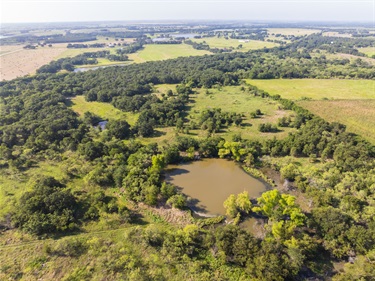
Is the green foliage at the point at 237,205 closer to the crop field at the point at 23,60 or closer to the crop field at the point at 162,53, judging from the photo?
the crop field at the point at 23,60

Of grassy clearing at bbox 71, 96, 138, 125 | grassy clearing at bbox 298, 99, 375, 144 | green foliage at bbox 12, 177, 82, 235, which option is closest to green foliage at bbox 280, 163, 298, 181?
grassy clearing at bbox 298, 99, 375, 144

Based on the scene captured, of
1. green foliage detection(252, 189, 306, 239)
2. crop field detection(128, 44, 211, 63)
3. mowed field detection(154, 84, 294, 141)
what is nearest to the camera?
green foliage detection(252, 189, 306, 239)

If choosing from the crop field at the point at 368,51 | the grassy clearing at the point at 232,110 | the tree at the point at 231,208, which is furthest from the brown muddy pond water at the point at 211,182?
the crop field at the point at 368,51

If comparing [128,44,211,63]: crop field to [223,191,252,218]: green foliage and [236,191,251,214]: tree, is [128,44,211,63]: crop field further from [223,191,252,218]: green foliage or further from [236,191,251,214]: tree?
[236,191,251,214]: tree

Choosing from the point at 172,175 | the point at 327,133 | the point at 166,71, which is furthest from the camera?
the point at 166,71

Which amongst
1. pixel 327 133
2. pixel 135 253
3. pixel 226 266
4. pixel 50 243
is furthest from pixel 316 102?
pixel 50 243

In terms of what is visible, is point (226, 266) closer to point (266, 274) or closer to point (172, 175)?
point (266, 274)
